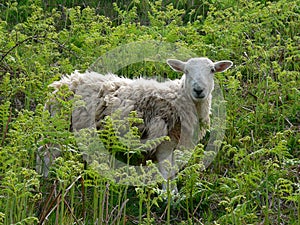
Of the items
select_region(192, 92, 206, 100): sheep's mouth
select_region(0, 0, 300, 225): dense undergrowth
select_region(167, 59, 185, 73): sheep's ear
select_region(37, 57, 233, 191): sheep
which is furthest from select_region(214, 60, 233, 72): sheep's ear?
select_region(192, 92, 206, 100): sheep's mouth

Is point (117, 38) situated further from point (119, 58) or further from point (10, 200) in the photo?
point (10, 200)

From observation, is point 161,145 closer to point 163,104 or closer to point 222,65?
point 163,104

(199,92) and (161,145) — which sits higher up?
(199,92)

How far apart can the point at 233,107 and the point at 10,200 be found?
3.56 meters

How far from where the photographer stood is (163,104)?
7.36 meters

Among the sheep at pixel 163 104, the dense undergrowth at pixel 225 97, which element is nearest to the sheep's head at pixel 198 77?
the sheep at pixel 163 104

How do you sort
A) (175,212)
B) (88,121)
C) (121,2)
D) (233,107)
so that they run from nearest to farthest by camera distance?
(175,212) < (88,121) < (233,107) < (121,2)

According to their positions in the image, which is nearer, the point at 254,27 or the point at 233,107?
the point at 233,107

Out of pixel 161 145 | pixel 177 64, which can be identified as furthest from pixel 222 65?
pixel 161 145

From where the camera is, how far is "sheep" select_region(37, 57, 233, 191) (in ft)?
23.7

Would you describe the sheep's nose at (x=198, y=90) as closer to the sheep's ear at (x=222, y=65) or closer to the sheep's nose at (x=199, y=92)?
the sheep's nose at (x=199, y=92)

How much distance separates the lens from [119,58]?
345 inches

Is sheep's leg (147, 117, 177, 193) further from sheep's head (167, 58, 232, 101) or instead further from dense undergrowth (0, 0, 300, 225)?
sheep's head (167, 58, 232, 101)

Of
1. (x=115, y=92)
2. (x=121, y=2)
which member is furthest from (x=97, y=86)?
(x=121, y=2)
